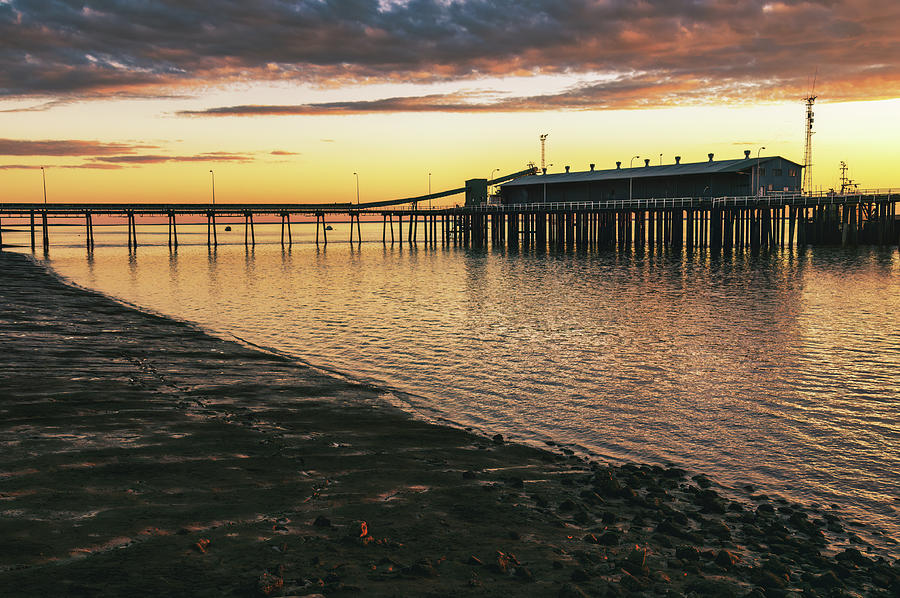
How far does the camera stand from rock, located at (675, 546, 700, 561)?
24.0 feet

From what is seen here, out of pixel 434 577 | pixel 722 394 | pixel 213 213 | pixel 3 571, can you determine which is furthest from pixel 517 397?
pixel 213 213

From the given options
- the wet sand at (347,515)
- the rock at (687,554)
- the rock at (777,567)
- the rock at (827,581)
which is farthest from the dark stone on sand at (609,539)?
the rock at (827,581)

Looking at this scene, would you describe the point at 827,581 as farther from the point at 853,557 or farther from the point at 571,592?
the point at 571,592

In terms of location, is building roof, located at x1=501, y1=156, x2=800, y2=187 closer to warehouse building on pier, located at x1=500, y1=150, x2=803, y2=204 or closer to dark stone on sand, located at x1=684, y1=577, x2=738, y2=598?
warehouse building on pier, located at x1=500, y1=150, x2=803, y2=204

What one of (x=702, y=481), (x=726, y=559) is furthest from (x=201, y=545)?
(x=702, y=481)

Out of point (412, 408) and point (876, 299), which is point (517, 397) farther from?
point (876, 299)

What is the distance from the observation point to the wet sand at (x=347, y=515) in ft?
20.5

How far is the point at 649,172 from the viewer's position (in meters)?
85.3

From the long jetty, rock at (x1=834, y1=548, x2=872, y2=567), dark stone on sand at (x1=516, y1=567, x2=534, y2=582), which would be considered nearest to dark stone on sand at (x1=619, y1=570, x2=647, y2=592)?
dark stone on sand at (x1=516, y1=567, x2=534, y2=582)

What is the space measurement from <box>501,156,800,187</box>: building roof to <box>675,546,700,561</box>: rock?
245 feet

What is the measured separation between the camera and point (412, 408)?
1439 cm

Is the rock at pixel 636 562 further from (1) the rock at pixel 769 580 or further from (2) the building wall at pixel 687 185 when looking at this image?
(2) the building wall at pixel 687 185

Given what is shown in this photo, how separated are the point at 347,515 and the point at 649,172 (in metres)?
83.9

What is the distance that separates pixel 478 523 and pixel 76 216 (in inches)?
3970
